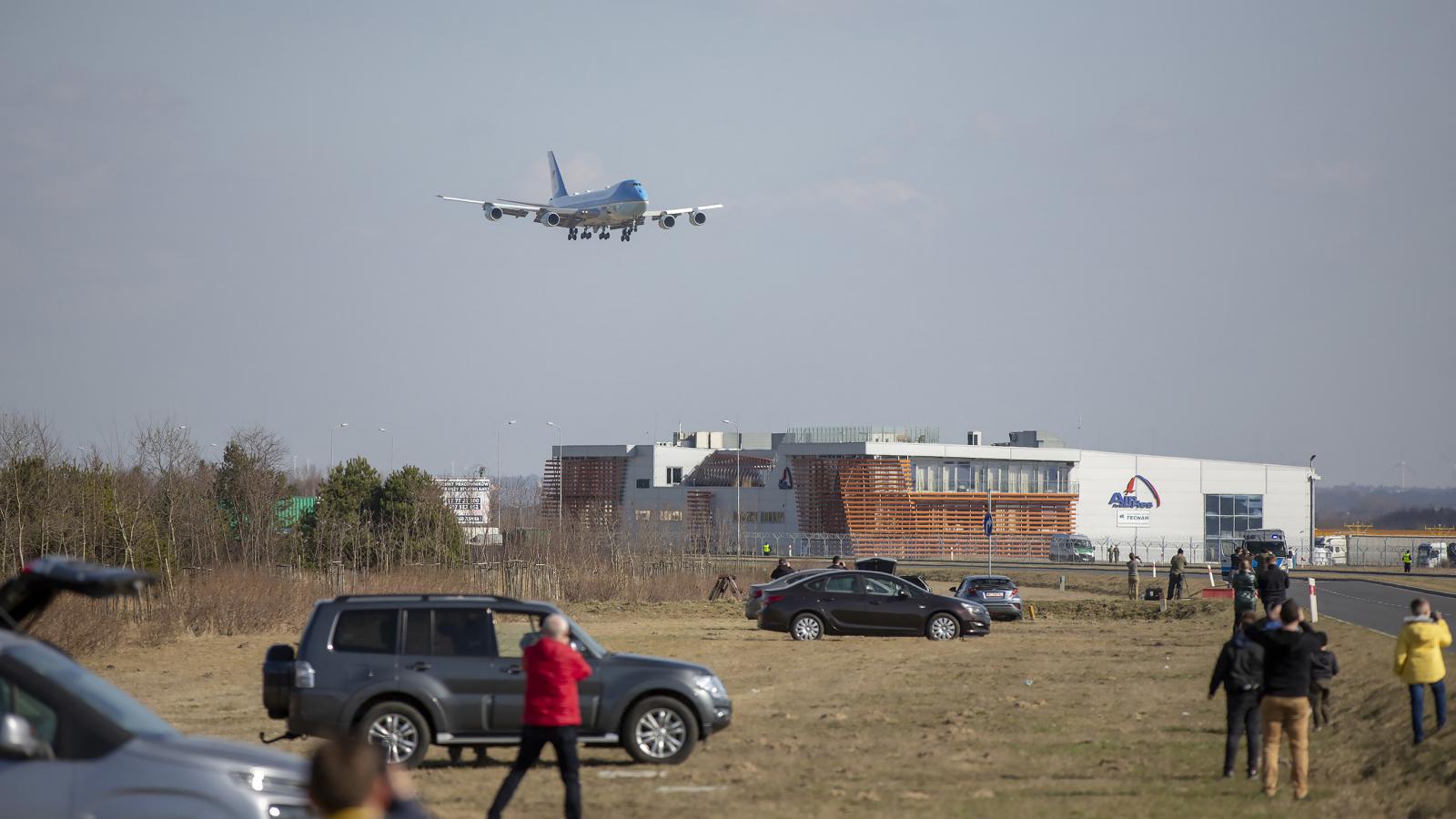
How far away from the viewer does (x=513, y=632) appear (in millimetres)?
15195

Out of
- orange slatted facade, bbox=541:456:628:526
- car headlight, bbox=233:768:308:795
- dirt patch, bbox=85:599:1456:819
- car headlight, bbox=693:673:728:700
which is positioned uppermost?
orange slatted facade, bbox=541:456:628:526

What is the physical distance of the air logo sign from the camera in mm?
99000

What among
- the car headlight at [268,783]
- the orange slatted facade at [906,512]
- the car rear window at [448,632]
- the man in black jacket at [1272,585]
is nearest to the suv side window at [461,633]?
the car rear window at [448,632]

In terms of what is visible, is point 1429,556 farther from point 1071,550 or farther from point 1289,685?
point 1289,685

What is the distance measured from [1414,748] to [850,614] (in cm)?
1740

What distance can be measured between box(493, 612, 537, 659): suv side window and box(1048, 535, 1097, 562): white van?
242 ft

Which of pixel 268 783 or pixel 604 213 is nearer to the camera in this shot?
pixel 268 783

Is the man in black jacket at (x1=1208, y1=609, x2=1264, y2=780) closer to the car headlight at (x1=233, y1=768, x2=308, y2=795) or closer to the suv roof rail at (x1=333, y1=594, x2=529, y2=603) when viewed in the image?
the suv roof rail at (x1=333, y1=594, x2=529, y2=603)

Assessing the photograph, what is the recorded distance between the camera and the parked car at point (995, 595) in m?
39.3

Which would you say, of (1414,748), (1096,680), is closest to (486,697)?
(1414,748)

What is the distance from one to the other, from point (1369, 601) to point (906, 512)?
50.9m

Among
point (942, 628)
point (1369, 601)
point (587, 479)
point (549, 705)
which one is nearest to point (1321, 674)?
point (549, 705)

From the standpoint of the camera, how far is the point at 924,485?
95750mm

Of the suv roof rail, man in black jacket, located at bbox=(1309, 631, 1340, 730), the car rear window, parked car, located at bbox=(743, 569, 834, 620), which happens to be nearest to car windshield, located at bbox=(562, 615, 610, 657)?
the suv roof rail
